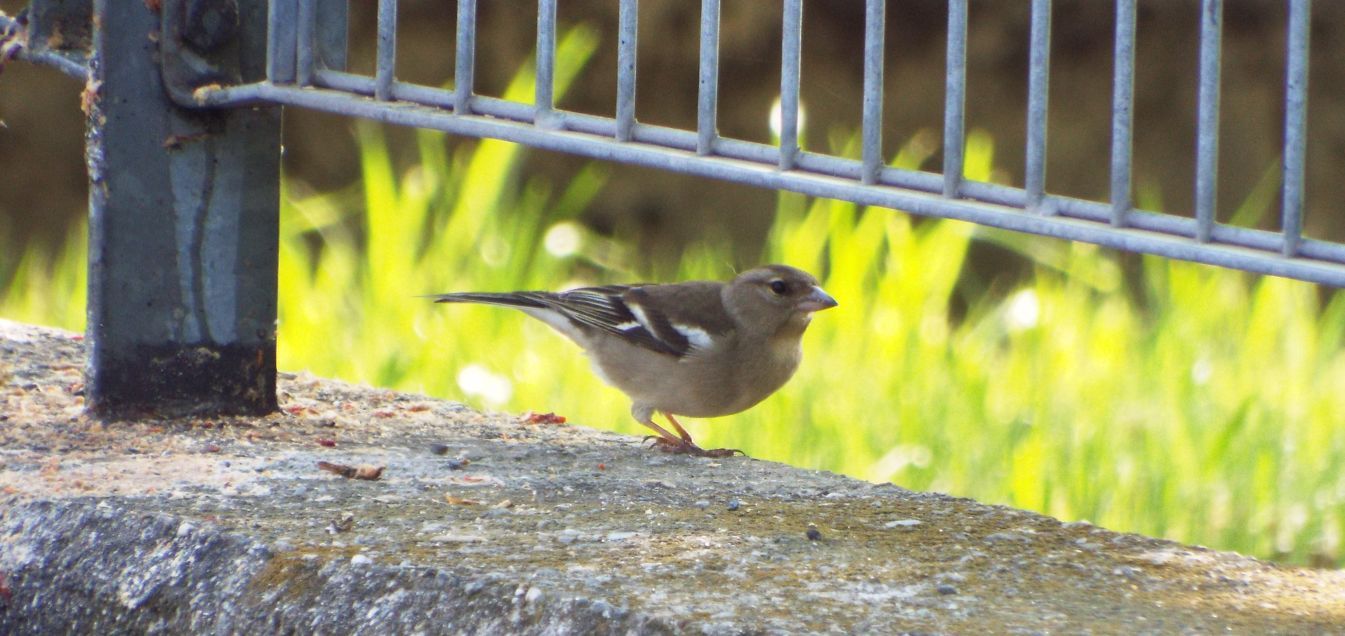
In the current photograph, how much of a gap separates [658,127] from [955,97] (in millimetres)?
477

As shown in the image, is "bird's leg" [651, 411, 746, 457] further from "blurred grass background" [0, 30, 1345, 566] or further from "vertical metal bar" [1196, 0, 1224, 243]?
"vertical metal bar" [1196, 0, 1224, 243]

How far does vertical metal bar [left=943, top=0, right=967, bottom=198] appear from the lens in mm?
2080

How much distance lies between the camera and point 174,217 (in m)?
2.80

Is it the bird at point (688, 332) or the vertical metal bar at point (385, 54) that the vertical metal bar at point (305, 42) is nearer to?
the vertical metal bar at point (385, 54)

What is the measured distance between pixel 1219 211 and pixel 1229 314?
8.36 feet

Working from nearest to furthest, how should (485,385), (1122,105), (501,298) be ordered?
(1122,105) < (501,298) < (485,385)

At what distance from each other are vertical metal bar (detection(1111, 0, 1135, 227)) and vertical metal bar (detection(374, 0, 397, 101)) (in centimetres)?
113

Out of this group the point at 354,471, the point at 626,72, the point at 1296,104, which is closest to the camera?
the point at 1296,104

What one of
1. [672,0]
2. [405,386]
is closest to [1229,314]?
[405,386]

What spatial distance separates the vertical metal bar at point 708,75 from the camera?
2281 millimetres

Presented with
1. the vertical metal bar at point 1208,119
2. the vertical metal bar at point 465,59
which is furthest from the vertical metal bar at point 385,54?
the vertical metal bar at point 1208,119

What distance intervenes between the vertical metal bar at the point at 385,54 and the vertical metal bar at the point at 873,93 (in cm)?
79

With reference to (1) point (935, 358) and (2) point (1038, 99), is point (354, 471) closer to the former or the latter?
(2) point (1038, 99)

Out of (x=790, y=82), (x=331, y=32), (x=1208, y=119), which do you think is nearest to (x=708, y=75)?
(x=790, y=82)
